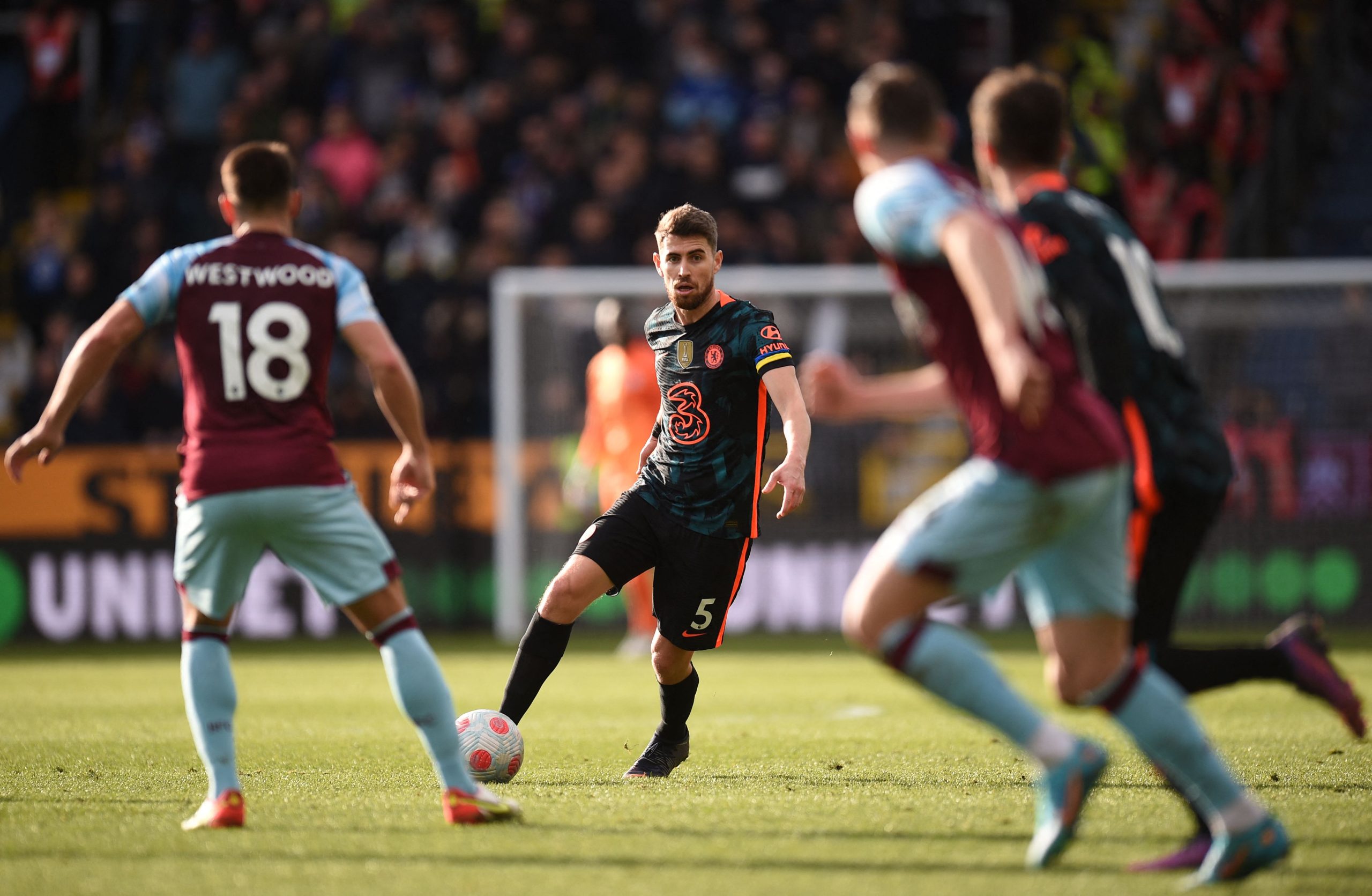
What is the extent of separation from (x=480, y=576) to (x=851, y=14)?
7.48 meters

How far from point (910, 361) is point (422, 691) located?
9606mm

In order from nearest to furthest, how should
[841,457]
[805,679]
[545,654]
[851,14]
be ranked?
1. [545,654]
2. [805,679]
3. [841,457]
4. [851,14]

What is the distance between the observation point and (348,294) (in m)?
5.02

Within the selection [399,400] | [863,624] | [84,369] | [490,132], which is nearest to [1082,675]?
[863,624]

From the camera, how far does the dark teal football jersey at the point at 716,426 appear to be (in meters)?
6.38

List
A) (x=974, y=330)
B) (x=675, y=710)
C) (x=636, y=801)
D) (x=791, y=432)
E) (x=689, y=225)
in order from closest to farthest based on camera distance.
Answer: (x=974, y=330) < (x=636, y=801) < (x=791, y=432) < (x=689, y=225) < (x=675, y=710)

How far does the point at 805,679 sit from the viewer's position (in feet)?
35.5

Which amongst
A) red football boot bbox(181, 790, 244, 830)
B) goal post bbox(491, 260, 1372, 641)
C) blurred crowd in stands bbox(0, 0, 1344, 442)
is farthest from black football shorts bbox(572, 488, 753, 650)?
blurred crowd in stands bbox(0, 0, 1344, 442)

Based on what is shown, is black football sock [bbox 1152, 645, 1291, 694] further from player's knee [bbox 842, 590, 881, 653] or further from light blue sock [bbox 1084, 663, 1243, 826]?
player's knee [bbox 842, 590, 881, 653]

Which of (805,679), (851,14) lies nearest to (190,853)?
(805,679)

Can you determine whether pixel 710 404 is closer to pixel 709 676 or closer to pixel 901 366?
pixel 709 676

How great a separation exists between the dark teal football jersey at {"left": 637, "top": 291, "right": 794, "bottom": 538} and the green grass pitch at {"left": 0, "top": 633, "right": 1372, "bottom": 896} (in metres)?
1.03

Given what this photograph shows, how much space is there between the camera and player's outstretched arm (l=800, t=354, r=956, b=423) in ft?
→ 13.7

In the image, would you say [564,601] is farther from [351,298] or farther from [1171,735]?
[1171,735]
